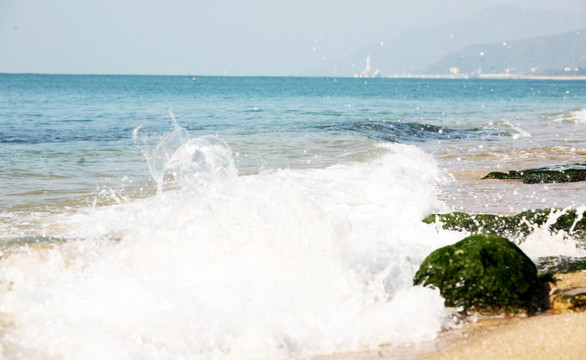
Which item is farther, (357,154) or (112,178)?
(357,154)

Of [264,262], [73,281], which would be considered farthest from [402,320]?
[73,281]

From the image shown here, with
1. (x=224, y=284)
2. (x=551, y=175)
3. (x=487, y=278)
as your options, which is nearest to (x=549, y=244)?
(x=487, y=278)

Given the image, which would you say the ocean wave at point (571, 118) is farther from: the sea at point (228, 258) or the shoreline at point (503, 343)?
the shoreline at point (503, 343)

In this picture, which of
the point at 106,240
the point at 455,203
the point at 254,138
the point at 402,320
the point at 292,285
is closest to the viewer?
the point at 402,320

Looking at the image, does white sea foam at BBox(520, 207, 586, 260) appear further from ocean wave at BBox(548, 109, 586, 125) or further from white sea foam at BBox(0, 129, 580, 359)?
ocean wave at BBox(548, 109, 586, 125)

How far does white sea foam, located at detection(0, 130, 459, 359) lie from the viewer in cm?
408

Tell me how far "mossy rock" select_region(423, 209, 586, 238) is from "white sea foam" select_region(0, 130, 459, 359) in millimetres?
367

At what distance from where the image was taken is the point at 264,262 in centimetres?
514

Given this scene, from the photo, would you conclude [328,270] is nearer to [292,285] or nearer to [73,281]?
[292,285]

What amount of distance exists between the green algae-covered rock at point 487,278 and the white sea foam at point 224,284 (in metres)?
0.19

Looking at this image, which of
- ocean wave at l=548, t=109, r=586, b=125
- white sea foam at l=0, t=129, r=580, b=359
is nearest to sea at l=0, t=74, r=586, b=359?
white sea foam at l=0, t=129, r=580, b=359

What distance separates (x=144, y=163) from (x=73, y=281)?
882cm

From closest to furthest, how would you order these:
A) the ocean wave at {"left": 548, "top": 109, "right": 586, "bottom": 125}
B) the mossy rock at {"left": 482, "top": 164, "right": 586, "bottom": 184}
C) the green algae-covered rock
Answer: the green algae-covered rock
the mossy rock at {"left": 482, "top": 164, "right": 586, "bottom": 184}
the ocean wave at {"left": 548, "top": 109, "right": 586, "bottom": 125}

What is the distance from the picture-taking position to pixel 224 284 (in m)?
4.86
